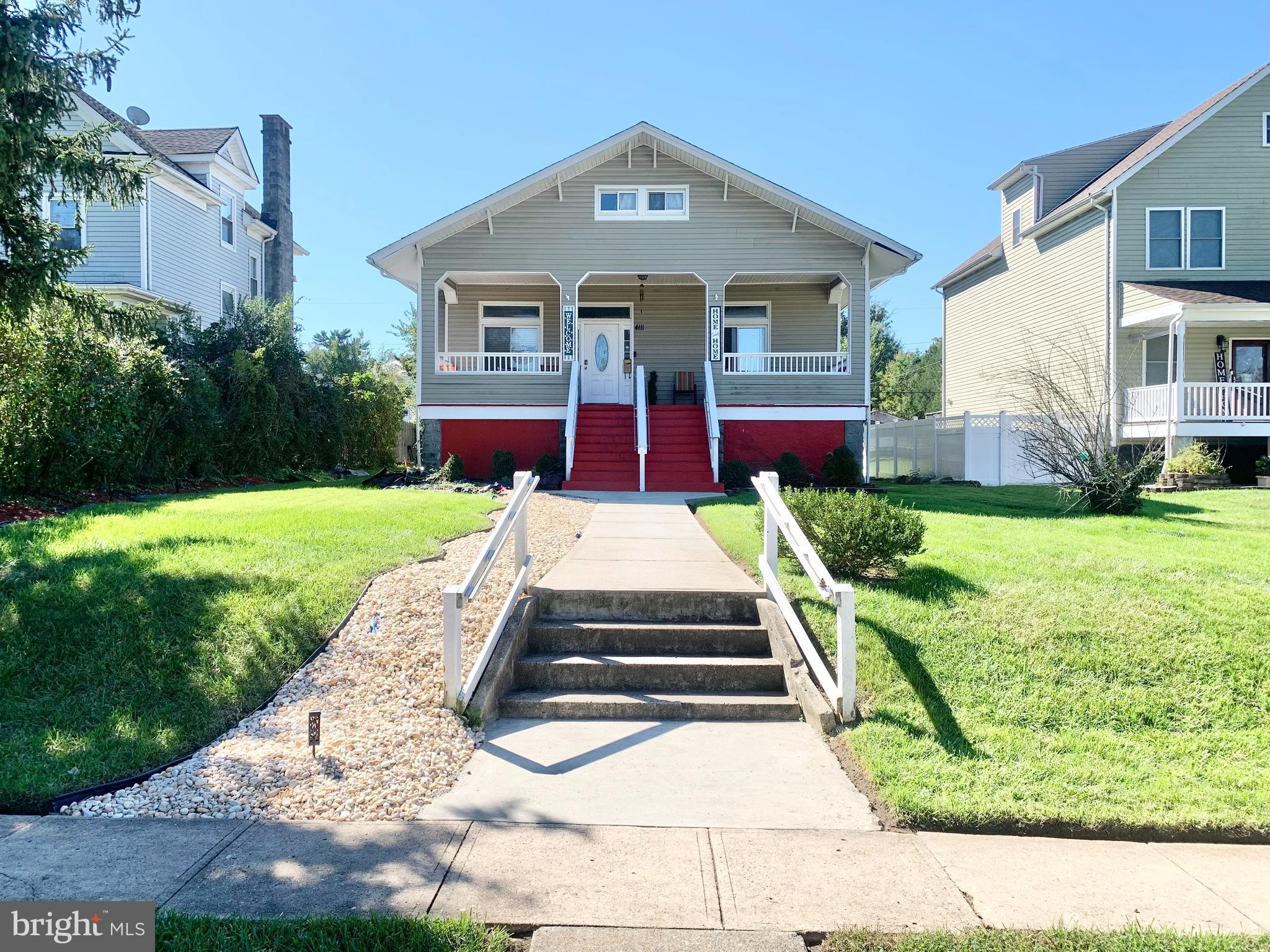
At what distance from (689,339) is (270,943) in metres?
18.4

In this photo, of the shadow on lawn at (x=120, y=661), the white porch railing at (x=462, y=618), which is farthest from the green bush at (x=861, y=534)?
the shadow on lawn at (x=120, y=661)

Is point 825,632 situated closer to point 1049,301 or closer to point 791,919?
point 791,919

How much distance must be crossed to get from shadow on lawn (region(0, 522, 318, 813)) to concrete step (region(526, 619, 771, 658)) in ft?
5.98

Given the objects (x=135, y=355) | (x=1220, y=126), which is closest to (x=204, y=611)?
(x=135, y=355)

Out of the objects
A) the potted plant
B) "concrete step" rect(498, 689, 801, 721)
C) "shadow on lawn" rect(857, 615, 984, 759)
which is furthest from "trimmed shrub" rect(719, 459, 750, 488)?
the potted plant

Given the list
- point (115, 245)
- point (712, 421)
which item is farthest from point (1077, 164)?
point (115, 245)

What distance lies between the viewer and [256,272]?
28.2 m

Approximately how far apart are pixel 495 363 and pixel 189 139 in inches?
562

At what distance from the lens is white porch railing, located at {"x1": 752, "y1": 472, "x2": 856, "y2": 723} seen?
5.10 m

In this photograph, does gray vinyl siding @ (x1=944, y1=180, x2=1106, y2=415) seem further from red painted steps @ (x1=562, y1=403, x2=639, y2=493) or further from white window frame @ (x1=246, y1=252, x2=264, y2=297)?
white window frame @ (x1=246, y1=252, x2=264, y2=297)

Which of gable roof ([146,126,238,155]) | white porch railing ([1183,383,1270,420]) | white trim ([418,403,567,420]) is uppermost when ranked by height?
gable roof ([146,126,238,155])

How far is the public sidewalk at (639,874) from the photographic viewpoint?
316 centimetres

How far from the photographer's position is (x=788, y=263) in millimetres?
17859

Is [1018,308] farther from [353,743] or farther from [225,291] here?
[225,291]
